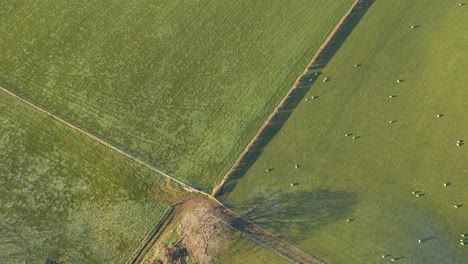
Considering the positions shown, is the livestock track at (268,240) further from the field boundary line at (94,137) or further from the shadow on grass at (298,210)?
the field boundary line at (94,137)

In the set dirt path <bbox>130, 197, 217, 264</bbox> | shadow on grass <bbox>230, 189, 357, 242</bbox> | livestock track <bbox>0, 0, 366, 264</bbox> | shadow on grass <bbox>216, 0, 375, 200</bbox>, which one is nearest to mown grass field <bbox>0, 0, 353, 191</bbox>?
livestock track <bbox>0, 0, 366, 264</bbox>

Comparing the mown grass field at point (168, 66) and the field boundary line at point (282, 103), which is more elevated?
the mown grass field at point (168, 66)

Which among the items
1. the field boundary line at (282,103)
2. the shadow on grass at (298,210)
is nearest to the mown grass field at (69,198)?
the field boundary line at (282,103)

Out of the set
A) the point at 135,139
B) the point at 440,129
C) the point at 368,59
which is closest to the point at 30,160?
the point at 135,139

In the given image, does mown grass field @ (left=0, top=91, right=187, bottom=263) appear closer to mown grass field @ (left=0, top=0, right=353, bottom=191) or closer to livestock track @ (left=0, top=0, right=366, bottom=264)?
livestock track @ (left=0, top=0, right=366, bottom=264)

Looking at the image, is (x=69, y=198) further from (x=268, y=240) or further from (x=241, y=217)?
(x=268, y=240)

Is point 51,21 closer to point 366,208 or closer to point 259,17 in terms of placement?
point 259,17
